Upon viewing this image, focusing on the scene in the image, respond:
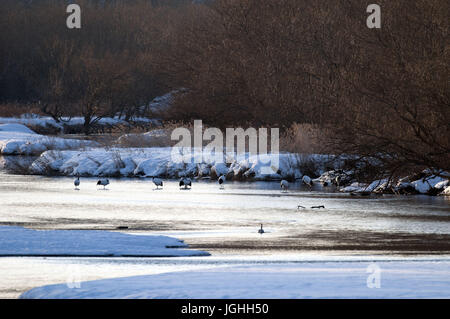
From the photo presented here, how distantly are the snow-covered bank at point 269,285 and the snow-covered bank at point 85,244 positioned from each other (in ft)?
11.2

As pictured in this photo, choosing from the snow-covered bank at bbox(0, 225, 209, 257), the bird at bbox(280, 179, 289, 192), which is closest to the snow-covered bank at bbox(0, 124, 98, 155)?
the bird at bbox(280, 179, 289, 192)

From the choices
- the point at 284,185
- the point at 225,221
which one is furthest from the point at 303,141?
the point at 225,221

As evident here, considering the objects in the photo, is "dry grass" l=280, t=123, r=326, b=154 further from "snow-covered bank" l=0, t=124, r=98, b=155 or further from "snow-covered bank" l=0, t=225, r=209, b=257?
"snow-covered bank" l=0, t=225, r=209, b=257

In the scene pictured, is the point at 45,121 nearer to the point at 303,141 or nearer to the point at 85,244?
the point at 303,141

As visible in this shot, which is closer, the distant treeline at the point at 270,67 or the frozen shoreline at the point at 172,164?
the distant treeline at the point at 270,67

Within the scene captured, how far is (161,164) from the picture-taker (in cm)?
3719

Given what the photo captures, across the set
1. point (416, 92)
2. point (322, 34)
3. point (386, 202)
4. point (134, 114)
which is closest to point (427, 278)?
point (416, 92)

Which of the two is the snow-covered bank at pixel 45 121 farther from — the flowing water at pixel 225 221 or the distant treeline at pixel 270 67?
the flowing water at pixel 225 221

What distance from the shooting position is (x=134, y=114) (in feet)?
273

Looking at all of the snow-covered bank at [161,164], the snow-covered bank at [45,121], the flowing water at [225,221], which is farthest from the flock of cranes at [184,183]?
the snow-covered bank at [45,121]

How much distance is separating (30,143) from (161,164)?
13.1 metres

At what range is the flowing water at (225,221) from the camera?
13508 millimetres
